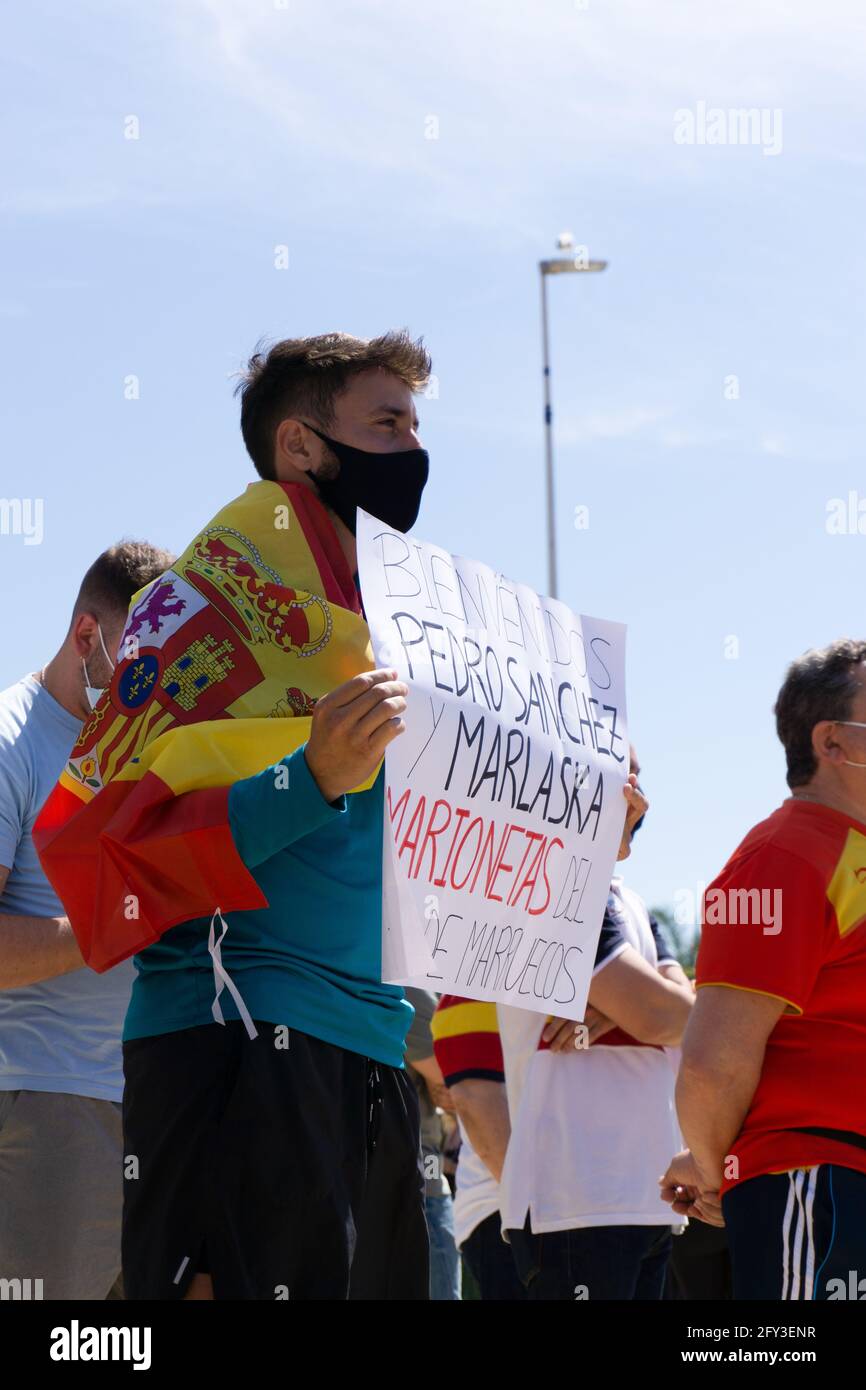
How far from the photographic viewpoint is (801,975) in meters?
3.78

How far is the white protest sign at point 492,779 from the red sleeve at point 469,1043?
1635 mm

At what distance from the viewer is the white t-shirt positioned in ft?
15.1

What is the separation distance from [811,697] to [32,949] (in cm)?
201

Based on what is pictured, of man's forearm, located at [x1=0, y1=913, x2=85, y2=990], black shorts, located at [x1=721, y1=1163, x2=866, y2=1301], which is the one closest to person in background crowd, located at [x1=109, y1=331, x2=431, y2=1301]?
black shorts, located at [x1=721, y1=1163, x2=866, y2=1301]

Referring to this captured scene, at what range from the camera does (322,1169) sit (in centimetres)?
278

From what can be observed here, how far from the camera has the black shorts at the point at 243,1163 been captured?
→ 275 cm

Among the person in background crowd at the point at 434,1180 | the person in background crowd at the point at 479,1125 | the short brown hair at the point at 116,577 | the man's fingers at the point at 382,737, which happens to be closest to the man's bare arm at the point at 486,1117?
the person in background crowd at the point at 479,1125

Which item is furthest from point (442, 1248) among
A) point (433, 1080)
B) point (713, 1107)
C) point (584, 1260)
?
point (713, 1107)

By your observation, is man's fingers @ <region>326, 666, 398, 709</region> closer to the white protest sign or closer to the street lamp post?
the white protest sign

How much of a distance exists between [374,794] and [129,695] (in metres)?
0.47

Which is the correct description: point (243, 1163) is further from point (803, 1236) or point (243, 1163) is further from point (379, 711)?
point (803, 1236)
